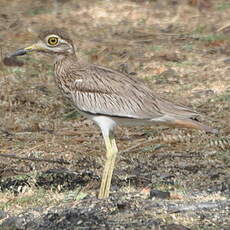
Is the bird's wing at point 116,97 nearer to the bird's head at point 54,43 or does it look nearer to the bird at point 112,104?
the bird at point 112,104

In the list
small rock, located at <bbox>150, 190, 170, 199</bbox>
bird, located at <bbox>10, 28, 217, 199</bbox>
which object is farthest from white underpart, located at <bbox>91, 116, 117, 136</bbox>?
small rock, located at <bbox>150, 190, 170, 199</bbox>

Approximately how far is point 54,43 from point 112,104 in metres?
0.70

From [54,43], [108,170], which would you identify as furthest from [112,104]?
[54,43]

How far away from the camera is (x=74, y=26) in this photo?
36.3 feet

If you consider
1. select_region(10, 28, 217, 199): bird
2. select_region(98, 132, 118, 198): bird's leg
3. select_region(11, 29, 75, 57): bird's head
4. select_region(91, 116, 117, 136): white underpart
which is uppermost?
select_region(11, 29, 75, 57): bird's head

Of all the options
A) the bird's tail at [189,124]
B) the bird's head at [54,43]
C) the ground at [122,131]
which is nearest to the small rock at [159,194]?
the ground at [122,131]

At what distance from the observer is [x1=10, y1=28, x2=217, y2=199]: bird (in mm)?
5832

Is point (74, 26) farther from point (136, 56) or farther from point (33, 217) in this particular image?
point (33, 217)

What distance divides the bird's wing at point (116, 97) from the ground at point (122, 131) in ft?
1.70

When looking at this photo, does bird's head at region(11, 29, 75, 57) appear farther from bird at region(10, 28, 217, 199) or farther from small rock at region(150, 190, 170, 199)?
small rock at region(150, 190, 170, 199)

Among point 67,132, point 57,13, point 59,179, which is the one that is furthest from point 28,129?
point 57,13

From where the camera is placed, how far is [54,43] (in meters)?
6.23

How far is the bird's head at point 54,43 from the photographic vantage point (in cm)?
622

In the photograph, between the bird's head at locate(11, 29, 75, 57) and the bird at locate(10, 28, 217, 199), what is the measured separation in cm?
13
